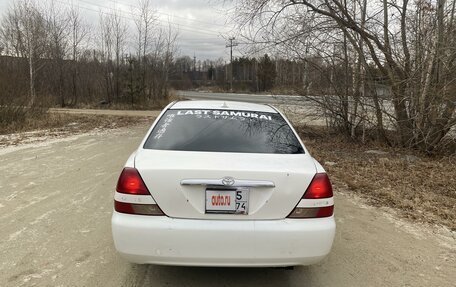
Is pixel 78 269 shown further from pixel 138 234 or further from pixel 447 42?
pixel 447 42

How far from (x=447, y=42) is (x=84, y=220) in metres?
8.50

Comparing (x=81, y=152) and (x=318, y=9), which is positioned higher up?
(x=318, y=9)

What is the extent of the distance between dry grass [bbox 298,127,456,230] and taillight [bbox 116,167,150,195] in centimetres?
388

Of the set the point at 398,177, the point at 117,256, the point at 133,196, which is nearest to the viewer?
the point at 133,196

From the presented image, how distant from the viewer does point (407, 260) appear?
395cm

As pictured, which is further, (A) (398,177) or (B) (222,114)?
(A) (398,177)

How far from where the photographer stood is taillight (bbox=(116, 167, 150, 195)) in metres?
2.93

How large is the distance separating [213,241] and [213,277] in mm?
780

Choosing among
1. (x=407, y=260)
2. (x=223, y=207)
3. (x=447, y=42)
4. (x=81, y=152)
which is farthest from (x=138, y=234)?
(x=447, y=42)

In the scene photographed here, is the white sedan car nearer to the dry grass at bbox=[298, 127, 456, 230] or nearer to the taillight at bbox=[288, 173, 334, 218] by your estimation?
the taillight at bbox=[288, 173, 334, 218]

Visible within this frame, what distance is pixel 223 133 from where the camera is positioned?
3654mm

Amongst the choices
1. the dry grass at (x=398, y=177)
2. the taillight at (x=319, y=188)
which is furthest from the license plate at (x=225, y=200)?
the dry grass at (x=398, y=177)

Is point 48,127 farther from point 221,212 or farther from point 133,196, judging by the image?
point 221,212

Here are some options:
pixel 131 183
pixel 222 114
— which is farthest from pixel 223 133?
pixel 131 183
